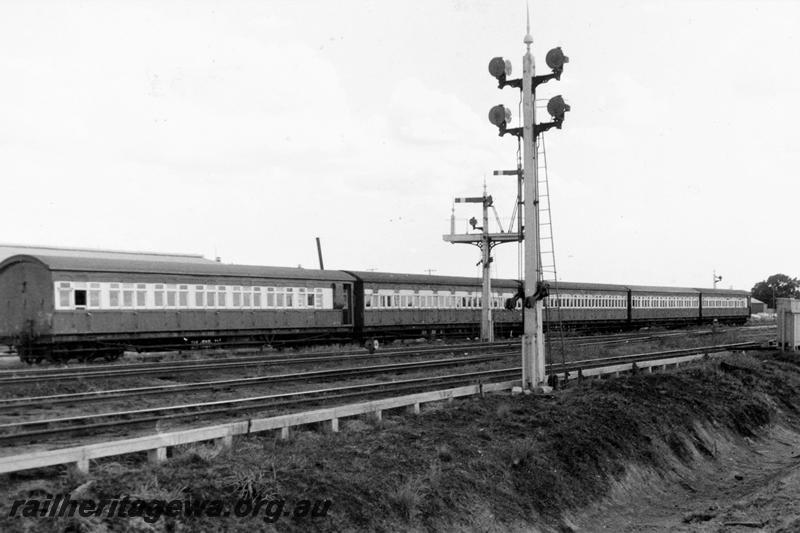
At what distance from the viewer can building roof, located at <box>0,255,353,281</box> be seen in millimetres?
23031

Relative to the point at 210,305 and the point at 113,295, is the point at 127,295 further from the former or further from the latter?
the point at 210,305

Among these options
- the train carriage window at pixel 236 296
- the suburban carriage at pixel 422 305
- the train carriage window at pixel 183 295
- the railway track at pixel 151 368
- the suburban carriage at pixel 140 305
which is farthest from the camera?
the suburban carriage at pixel 422 305

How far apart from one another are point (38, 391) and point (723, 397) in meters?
15.7

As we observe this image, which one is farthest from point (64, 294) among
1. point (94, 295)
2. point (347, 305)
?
point (347, 305)

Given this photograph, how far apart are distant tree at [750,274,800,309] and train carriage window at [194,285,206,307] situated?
349 ft

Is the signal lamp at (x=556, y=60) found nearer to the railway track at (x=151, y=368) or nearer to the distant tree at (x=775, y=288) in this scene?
the railway track at (x=151, y=368)

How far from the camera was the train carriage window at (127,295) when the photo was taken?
23938 mm

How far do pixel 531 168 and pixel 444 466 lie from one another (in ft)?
23.5

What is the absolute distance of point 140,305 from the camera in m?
24.4

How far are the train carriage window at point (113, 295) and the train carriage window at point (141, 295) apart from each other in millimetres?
731

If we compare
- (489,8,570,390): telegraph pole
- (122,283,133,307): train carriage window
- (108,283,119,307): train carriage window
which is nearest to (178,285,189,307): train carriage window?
(122,283,133,307): train carriage window

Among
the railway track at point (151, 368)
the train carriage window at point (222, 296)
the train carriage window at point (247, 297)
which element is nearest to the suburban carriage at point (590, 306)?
the railway track at point (151, 368)

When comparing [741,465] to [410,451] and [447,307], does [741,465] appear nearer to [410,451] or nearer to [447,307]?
[410,451]

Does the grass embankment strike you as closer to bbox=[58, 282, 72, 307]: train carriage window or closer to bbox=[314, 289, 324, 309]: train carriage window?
bbox=[58, 282, 72, 307]: train carriage window
